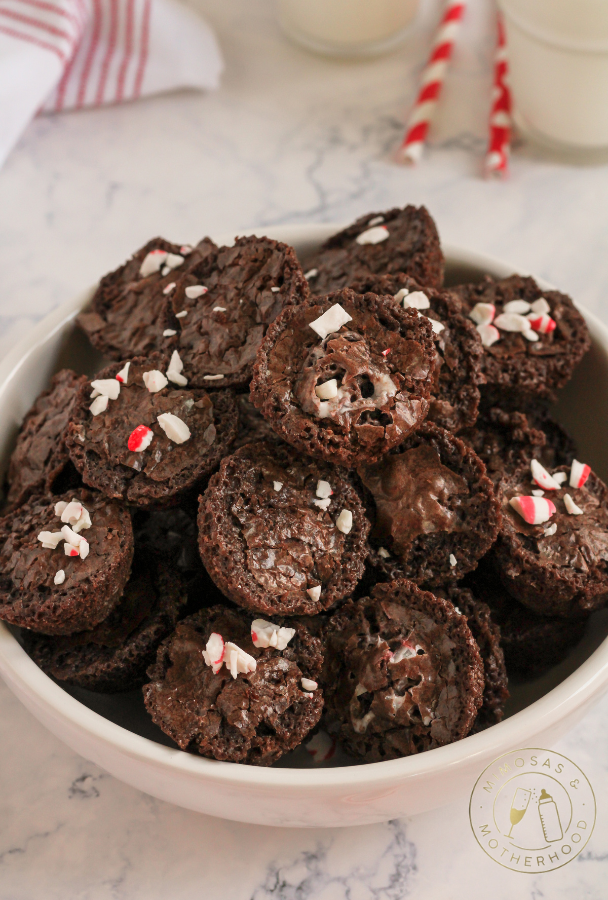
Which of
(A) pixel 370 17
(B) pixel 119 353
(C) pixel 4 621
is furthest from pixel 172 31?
(C) pixel 4 621

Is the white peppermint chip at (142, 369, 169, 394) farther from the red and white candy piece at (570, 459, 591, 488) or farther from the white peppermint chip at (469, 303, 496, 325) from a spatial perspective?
the red and white candy piece at (570, 459, 591, 488)

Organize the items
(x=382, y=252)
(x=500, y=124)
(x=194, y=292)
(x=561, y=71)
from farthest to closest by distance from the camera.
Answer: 1. (x=500, y=124)
2. (x=561, y=71)
3. (x=382, y=252)
4. (x=194, y=292)

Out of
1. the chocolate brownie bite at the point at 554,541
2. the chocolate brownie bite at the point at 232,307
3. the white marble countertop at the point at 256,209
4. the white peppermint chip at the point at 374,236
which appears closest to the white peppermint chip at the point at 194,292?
the chocolate brownie bite at the point at 232,307

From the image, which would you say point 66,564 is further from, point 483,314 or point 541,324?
point 541,324

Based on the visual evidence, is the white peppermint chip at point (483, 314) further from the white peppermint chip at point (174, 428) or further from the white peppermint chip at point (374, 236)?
the white peppermint chip at point (174, 428)

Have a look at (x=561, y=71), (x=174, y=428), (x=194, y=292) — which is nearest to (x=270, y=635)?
(x=174, y=428)

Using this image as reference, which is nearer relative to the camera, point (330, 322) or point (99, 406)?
point (330, 322)

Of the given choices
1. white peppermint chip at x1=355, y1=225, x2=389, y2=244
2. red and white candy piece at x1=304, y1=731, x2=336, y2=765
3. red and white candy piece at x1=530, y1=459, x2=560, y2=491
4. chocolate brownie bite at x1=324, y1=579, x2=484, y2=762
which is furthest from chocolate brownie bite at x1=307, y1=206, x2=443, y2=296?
red and white candy piece at x1=304, y1=731, x2=336, y2=765

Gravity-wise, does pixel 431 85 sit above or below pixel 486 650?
above

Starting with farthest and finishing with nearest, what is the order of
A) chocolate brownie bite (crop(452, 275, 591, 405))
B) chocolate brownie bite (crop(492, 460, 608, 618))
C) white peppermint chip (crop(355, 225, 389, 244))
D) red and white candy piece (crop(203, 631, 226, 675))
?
white peppermint chip (crop(355, 225, 389, 244))
chocolate brownie bite (crop(452, 275, 591, 405))
chocolate brownie bite (crop(492, 460, 608, 618))
red and white candy piece (crop(203, 631, 226, 675))
